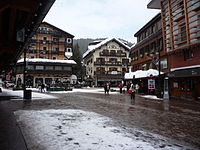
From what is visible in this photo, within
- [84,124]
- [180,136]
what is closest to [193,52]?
[180,136]

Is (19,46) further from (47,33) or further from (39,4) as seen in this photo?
(47,33)

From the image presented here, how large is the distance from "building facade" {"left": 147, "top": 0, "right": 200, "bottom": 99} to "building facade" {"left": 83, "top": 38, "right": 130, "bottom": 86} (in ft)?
112

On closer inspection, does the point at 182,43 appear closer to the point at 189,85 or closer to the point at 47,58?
the point at 189,85

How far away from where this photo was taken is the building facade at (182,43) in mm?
16219

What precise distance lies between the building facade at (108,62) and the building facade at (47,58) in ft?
30.8

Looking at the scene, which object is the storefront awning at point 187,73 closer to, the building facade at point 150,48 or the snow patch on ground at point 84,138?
the building facade at point 150,48

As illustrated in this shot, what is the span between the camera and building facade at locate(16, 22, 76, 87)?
45.5m

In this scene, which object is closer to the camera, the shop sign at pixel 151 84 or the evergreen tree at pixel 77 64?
the shop sign at pixel 151 84

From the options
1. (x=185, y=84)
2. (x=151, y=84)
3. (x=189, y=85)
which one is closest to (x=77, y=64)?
(x=151, y=84)

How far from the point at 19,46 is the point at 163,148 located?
329 inches

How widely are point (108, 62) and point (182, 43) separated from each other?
1529 inches

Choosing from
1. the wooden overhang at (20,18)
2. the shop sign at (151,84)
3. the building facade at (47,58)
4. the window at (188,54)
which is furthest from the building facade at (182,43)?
the building facade at (47,58)

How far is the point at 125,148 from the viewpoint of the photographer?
429cm

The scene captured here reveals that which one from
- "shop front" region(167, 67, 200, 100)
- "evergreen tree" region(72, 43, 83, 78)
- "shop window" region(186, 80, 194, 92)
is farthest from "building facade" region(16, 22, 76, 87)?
"shop window" region(186, 80, 194, 92)
